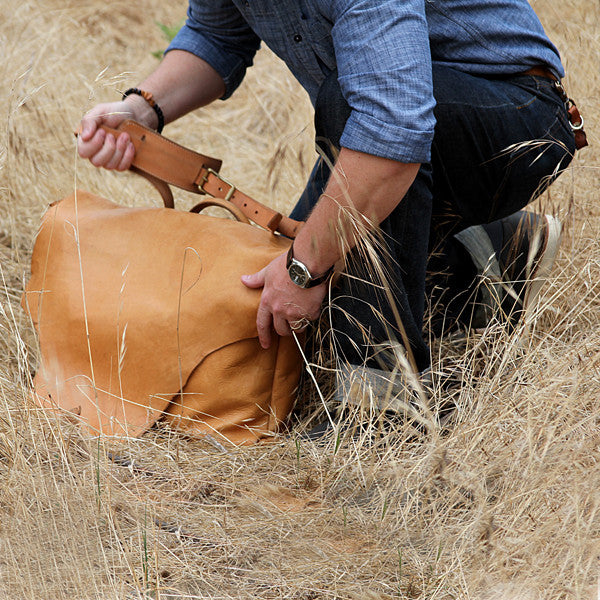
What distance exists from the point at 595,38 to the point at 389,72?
1.55 metres

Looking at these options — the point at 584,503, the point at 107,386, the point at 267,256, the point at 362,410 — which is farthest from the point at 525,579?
the point at 107,386

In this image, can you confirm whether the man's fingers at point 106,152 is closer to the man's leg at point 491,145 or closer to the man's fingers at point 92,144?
the man's fingers at point 92,144

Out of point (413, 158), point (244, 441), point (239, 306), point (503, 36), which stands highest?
point (503, 36)

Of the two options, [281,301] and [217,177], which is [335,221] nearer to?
[281,301]

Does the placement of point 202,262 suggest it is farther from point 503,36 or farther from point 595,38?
point 595,38

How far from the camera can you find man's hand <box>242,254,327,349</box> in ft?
4.53

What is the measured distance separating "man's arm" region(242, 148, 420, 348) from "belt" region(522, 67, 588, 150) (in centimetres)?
46

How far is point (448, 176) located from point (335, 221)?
33 centimetres

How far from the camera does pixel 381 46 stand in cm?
124

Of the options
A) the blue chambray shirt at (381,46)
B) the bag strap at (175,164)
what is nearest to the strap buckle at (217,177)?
the bag strap at (175,164)

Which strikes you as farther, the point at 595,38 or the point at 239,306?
the point at 595,38

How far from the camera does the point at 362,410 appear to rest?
135cm

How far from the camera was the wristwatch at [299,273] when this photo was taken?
1350 millimetres

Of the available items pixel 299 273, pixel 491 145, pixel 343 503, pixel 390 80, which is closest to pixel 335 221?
pixel 299 273
